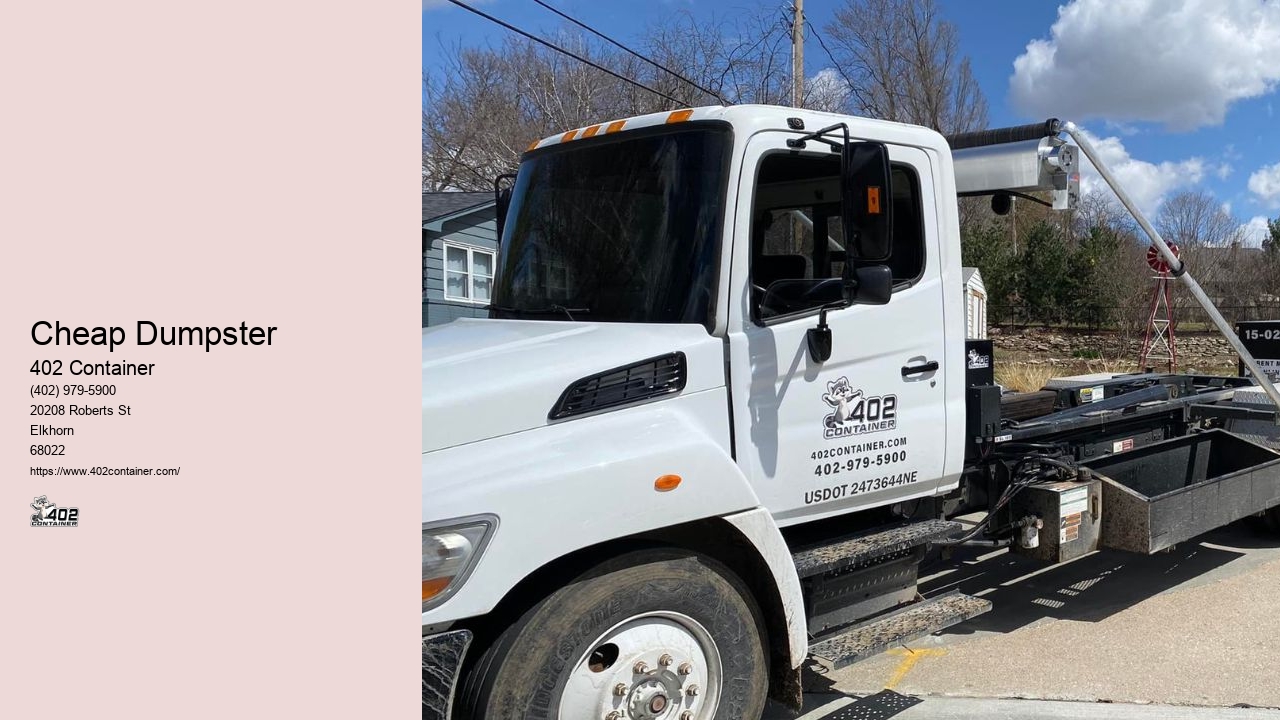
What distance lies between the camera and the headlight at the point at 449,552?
106 inches

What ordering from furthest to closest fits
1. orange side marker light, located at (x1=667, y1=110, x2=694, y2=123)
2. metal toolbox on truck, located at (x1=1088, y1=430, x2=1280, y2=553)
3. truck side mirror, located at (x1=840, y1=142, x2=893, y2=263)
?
metal toolbox on truck, located at (x1=1088, y1=430, x2=1280, y2=553) → orange side marker light, located at (x1=667, y1=110, x2=694, y2=123) → truck side mirror, located at (x1=840, y1=142, x2=893, y2=263)

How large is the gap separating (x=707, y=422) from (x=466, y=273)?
1620 centimetres

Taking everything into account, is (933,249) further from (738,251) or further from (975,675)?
(975,675)

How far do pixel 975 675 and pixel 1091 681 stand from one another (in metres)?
0.54

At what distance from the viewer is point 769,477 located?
11.8 ft

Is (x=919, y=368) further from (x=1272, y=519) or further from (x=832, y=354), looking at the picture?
(x=1272, y=519)

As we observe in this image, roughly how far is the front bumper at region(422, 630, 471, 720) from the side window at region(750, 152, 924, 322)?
165 centimetres

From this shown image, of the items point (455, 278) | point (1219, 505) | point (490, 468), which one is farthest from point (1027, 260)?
point (490, 468)

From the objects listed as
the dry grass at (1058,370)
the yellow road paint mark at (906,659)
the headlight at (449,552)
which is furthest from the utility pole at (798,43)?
the headlight at (449,552)

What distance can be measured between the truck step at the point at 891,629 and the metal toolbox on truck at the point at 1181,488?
128 cm

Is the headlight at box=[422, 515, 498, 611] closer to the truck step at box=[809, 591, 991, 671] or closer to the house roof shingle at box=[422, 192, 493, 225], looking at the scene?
the truck step at box=[809, 591, 991, 671]

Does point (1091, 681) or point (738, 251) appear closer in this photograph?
point (738, 251)

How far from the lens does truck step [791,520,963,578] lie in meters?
3.75

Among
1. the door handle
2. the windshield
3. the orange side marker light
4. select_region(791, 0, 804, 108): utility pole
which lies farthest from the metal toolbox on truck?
select_region(791, 0, 804, 108): utility pole
